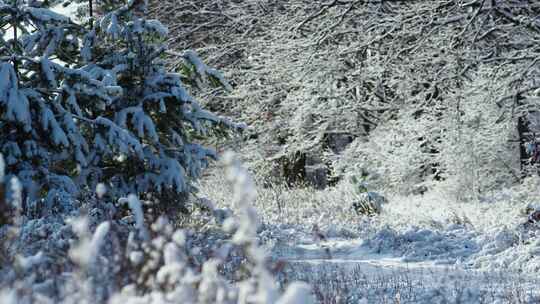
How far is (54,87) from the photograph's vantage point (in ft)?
25.1

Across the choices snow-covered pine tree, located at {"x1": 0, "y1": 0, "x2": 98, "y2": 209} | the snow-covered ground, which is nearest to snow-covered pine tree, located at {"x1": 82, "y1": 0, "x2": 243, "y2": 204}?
snow-covered pine tree, located at {"x1": 0, "y1": 0, "x2": 98, "y2": 209}

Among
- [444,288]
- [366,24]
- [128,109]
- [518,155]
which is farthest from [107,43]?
[518,155]

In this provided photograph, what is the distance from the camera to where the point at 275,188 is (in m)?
15.6

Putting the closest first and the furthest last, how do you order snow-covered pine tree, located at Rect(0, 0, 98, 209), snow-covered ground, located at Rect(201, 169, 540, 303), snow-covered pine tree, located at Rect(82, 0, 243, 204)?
snow-covered ground, located at Rect(201, 169, 540, 303), snow-covered pine tree, located at Rect(0, 0, 98, 209), snow-covered pine tree, located at Rect(82, 0, 243, 204)

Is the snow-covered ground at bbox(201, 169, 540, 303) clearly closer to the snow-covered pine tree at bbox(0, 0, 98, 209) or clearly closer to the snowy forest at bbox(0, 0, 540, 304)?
the snowy forest at bbox(0, 0, 540, 304)

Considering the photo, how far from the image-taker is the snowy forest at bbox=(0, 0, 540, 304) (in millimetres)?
4590

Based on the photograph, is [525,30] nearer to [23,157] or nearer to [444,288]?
[444,288]

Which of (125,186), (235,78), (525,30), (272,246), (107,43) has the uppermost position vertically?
(235,78)

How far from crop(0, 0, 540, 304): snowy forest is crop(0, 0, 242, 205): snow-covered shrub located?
3 centimetres

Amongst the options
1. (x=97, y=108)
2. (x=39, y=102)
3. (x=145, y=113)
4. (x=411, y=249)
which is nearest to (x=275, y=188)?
(x=411, y=249)

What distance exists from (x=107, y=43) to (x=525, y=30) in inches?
287

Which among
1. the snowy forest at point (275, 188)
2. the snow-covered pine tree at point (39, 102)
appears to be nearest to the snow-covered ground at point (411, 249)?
the snowy forest at point (275, 188)

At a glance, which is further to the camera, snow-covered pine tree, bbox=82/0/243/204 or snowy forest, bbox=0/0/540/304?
→ snow-covered pine tree, bbox=82/0/243/204

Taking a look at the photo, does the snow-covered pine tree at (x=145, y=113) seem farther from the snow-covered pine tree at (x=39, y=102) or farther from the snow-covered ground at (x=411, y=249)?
the snow-covered ground at (x=411, y=249)
